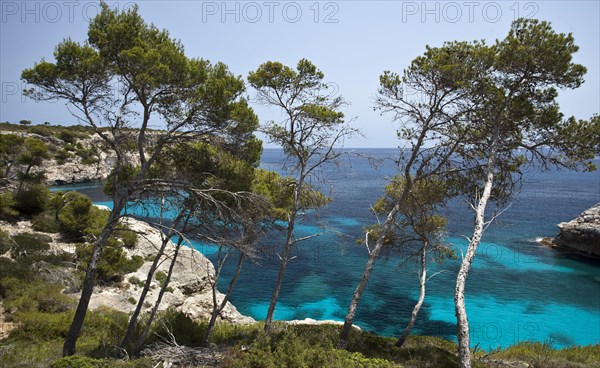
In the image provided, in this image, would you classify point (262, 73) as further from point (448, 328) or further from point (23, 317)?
point (448, 328)

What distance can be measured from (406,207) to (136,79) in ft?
37.0

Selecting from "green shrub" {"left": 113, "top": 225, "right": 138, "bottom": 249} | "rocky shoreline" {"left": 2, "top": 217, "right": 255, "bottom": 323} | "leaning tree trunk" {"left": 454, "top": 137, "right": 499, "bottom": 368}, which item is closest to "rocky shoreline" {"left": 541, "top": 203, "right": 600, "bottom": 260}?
"leaning tree trunk" {"left": 454, "top": 137, "right": 499, "bottom": 368}

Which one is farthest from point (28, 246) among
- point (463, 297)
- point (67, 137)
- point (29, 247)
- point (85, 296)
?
point (67, 137)

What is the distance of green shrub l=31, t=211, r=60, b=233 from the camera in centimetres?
2253

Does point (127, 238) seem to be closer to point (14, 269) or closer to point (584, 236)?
point (14, 269)

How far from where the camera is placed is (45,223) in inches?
897

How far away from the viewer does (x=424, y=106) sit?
39.2 feet

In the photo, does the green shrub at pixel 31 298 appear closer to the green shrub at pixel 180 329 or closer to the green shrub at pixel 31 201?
the green shrub at pixel 180 329

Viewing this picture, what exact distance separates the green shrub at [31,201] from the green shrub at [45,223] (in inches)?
34.5

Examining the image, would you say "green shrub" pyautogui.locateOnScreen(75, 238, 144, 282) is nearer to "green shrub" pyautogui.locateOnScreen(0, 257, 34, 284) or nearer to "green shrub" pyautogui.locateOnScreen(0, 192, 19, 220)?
"green shrub" pyautogui.locateOnScreen(0, 257, 34, 284)

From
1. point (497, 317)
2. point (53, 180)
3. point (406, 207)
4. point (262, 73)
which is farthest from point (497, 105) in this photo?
point (53, 180)

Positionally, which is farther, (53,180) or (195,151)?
(53,180)

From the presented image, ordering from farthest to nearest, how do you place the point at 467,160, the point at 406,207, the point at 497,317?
the point at 497,317 < the point at 406,207 < the point at 467,160

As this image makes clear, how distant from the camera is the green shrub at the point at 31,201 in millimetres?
23766
